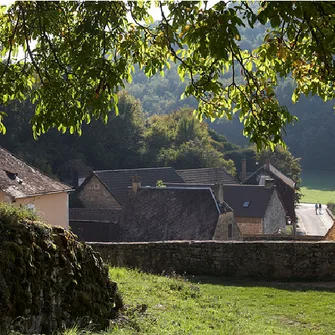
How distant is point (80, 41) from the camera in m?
6.47

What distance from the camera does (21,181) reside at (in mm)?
24781

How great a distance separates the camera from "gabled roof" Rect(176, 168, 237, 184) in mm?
54500

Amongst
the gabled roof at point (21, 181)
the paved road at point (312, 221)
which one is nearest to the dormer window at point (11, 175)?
the gabled roof at point (21, 181)

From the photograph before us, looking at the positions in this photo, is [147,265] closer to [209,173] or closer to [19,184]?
[19,184]

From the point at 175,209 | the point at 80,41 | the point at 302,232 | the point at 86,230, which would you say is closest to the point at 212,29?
the point at 80,41

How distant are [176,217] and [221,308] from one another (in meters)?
22.7

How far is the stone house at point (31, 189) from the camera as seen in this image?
77.2ft

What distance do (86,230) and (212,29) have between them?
33396 millimetres

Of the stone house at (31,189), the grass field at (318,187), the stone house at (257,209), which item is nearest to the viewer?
the stone house at (31,189)

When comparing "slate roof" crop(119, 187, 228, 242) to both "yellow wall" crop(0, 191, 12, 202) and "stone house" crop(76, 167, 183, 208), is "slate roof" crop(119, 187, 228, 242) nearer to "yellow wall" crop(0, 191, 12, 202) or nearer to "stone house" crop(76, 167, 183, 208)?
"stone house" crop(76, 167, 183, 208)

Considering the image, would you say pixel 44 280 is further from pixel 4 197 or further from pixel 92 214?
pixel 92 214

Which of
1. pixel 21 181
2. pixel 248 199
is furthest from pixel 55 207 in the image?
pixel 248 199

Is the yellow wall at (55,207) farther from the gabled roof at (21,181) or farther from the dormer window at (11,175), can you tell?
the dormer window at (11,175)

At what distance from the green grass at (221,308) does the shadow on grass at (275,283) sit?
23mm
